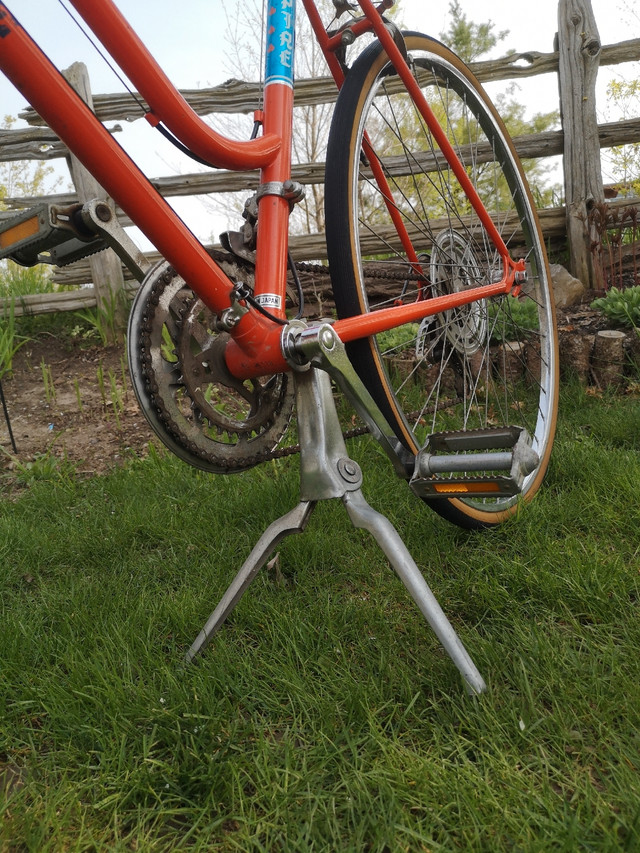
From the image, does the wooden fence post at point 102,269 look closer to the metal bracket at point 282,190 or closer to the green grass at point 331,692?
the green grass at point 331,692

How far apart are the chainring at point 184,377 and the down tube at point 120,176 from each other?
3.3 inches

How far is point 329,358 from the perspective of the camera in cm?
126

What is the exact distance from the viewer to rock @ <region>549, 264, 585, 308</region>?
3834 mm

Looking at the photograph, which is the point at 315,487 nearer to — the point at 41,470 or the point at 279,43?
→ the point at 279,43

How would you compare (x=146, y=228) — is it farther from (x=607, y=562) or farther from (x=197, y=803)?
(x=607, y=562)

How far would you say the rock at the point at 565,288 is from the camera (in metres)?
3.83

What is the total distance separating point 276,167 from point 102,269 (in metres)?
2.82

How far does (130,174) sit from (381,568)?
3.52 ft

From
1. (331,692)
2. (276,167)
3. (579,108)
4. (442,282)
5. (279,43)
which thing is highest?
(579,108)

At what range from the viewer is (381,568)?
1.70 m

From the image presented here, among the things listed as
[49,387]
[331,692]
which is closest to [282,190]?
[331,692]

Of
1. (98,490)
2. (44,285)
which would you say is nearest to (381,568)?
(98,490)

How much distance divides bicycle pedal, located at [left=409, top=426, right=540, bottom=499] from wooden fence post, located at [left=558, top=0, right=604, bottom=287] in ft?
9.97

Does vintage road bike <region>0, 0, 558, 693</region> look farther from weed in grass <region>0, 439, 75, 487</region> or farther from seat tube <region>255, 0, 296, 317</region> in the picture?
weed in grass <region>0, 439, 75, 487</region>
